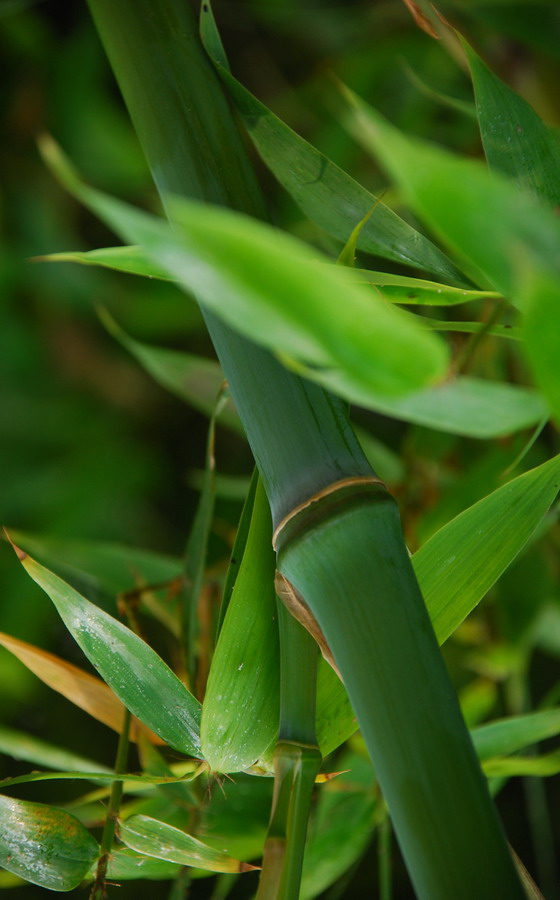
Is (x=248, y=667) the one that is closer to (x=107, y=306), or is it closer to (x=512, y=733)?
(x=512, y=733)

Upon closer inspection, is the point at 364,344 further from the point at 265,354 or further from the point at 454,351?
the point at 454,351

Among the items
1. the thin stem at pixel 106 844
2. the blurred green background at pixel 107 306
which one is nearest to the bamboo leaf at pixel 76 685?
the thin stem at pixel 106 844

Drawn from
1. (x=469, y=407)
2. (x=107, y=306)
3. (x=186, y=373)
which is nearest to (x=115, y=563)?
(x=186, y=373)

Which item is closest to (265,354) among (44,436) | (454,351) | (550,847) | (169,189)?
(169,189)

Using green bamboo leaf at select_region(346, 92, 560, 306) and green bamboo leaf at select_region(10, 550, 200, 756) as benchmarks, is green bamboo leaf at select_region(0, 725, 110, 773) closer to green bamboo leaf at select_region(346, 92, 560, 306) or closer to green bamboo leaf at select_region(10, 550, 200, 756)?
green bamboo leaf at select_region(10, 550, 200, 756)

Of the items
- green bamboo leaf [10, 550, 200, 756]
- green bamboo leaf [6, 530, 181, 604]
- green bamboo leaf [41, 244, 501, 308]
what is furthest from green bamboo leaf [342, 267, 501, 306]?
green bamboo leaf [6, 530, 181, 604]

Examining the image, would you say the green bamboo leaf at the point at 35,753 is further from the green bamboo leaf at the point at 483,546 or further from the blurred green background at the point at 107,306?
the blurred green background at the point at 107,306
